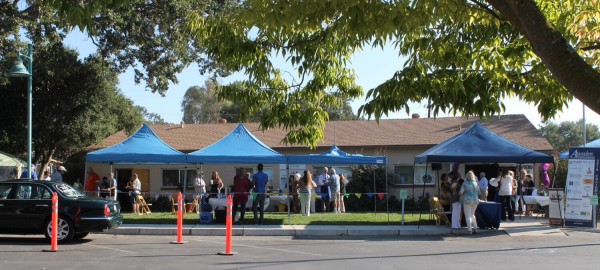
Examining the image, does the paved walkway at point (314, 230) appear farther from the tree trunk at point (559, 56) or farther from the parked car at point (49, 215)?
the tree trunk at point (559, 56)

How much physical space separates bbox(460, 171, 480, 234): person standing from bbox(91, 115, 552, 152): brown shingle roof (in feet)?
Answer: 39.9

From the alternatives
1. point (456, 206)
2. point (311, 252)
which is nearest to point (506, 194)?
point (456, 206)

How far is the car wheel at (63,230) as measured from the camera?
547 inches

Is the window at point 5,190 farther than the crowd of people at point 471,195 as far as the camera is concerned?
No

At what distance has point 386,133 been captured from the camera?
3077cm

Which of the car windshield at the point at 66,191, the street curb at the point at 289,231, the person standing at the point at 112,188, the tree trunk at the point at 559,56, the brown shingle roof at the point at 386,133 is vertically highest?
the brown shingle roof at the point at 386,133

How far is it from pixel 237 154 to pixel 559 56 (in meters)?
16.3

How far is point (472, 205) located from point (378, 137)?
45.6 ft

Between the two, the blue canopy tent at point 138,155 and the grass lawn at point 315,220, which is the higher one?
the blue canopy tent at point 138,155

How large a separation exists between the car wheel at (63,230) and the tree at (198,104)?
55844 millimetres

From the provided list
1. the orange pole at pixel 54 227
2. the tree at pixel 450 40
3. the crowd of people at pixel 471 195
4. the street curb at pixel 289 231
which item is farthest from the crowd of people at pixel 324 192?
the tree at pixel 450 40

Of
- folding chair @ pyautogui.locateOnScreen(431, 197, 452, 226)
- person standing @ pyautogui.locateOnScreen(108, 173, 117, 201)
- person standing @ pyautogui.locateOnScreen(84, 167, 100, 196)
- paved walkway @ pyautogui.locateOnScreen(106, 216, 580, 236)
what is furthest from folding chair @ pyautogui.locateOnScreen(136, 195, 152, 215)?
folding chair @ pyautogui.locateOnScreen(431, 197, 452, 226)

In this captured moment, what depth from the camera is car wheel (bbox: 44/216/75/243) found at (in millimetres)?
13883

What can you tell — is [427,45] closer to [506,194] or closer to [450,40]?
[450,40]
